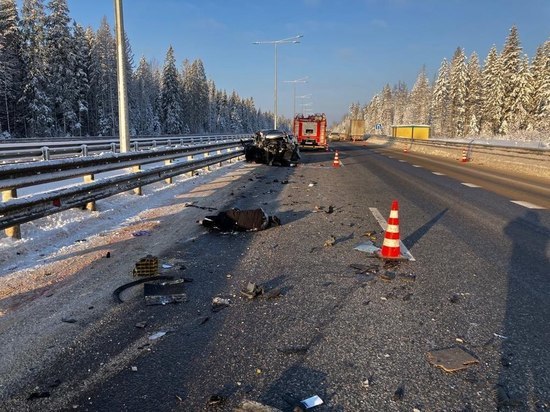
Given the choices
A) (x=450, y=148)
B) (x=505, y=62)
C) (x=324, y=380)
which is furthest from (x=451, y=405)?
(x=505, y=62)

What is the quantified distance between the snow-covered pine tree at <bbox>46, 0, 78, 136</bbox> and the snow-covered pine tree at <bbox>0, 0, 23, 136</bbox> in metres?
3.46

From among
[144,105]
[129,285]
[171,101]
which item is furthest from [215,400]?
[144,105]

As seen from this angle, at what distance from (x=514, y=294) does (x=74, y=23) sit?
67.3 meters

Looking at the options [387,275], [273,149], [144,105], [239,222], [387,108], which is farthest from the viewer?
[387,108]

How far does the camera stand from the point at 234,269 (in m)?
5.05

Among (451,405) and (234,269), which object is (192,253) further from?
(451,405)

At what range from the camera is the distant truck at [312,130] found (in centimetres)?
3762

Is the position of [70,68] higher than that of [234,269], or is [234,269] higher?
[70,68]

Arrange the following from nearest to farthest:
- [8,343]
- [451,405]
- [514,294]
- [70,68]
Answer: [451,405] < [8,343] < [514,294] < [70,68]

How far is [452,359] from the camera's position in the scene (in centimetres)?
302

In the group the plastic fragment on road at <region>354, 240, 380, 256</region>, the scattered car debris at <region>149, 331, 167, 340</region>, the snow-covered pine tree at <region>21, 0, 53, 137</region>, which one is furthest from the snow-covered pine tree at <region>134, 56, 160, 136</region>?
the scattered car debris at <region>149, 331, 167, 340</region>

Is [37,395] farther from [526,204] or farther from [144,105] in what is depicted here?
[144,105]

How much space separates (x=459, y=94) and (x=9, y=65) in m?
77.6

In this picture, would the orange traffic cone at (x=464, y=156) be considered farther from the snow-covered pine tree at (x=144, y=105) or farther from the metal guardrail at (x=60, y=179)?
the snow-covered pine tree at (x=144, y=105)
